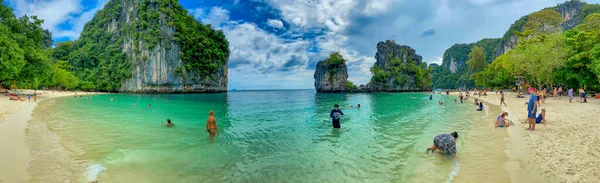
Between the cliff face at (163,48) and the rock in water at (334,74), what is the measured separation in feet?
142

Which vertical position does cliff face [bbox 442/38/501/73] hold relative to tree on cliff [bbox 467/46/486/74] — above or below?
above

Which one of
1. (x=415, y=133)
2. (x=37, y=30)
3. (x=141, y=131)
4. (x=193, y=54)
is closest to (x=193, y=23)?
(x=193, y=54)

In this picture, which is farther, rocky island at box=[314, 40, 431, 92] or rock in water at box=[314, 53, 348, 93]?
rocky island at box=[314, 40, 431, 92]

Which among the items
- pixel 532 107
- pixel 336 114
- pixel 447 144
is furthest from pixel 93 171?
pixel 532 107

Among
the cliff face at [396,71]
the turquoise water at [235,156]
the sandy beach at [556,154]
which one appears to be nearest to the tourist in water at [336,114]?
the turquoise water at [235,156]

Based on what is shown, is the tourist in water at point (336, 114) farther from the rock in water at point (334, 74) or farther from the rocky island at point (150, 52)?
the rock in water at point (334, 74)

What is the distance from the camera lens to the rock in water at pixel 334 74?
106 metres

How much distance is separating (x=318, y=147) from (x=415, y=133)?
5.86 meters

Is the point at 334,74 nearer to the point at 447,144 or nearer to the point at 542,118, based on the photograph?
the point at 542,118

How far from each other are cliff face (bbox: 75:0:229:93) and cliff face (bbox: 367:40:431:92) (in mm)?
68009

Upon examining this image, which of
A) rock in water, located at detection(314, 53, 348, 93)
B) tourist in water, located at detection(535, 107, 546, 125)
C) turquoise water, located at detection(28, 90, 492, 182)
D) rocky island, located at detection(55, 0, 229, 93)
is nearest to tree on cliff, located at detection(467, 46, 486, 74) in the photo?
rock in water, located at detection(314, 53, 348, 93)

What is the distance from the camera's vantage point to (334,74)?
107 metres

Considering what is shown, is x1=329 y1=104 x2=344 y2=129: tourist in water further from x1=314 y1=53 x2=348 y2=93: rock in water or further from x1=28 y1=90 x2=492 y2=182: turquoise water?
x1=314 y1=53 x2=348 y2=93: rock in water

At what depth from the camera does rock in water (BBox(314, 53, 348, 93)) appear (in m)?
106
